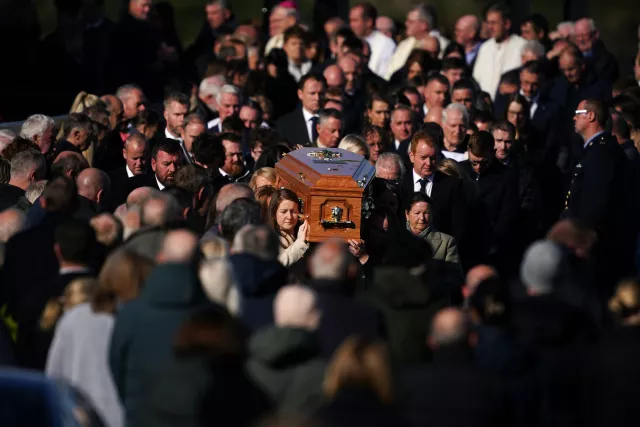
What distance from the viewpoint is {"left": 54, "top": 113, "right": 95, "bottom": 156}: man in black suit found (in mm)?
13156

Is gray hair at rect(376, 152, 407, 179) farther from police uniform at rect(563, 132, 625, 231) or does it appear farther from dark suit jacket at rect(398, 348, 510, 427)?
dark suit jacket at rect(398, 348, 510, 427)

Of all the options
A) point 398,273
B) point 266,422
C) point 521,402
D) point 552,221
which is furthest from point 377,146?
point 266,422

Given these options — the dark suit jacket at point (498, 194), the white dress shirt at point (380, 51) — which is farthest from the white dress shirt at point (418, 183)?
the white dress shirt at point (380, 51)

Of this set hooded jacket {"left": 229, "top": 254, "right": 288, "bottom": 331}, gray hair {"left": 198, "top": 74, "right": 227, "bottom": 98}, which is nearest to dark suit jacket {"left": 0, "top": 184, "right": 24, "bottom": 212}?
hooded jacket {"left": 229, "top": 254, "right": 288, "bottom": 331}

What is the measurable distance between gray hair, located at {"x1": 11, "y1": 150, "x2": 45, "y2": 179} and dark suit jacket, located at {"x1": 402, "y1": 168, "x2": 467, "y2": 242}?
107 inches

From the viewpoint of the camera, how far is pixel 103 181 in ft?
37.2

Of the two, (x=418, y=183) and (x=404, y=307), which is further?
(x=418, y=183)

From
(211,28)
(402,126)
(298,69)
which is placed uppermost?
(402,126)

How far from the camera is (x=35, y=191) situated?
1134 centimetres

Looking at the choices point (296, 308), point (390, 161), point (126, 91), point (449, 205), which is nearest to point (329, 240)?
point (296, 308)

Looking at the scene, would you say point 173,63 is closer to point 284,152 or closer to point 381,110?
point 381,110

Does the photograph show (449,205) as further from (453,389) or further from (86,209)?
(453,389)

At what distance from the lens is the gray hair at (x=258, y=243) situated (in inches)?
352

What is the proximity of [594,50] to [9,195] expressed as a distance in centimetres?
893
